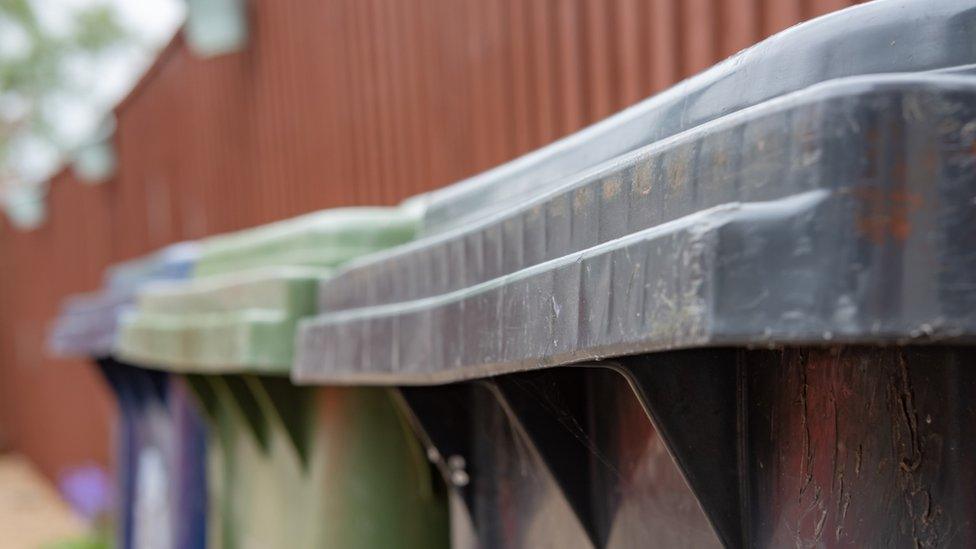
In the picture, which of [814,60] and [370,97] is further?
[370,97]

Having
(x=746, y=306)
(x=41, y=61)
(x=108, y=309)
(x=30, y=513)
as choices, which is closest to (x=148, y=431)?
(x=108, y=309)

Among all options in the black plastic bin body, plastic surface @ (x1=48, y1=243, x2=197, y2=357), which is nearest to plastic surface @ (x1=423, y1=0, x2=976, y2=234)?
the black plastic bin body

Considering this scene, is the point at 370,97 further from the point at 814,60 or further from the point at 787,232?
the point at 787,232

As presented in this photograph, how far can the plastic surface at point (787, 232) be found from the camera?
859 mm

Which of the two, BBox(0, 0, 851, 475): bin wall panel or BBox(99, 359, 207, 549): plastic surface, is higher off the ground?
BBox(0, 0, 851, 475): bin wall panel

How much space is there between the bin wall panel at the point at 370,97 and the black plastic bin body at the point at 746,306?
3.68 ft

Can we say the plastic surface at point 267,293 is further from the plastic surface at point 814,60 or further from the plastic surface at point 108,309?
the plastic surface at point 814,60

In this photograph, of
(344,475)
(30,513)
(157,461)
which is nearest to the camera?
(344,475)

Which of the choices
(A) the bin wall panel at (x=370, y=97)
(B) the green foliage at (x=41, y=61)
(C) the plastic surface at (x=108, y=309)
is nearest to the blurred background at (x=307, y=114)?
(A) the bin wall panel at (x=370, y=97)

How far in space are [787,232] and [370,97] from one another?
3996 mm

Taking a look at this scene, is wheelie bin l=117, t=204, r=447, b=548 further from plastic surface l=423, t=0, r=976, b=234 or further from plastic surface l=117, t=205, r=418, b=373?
plastic surface l=423, t=0, r=976, b=234

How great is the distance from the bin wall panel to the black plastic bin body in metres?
1.12

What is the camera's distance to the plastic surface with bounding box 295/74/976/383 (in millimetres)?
859

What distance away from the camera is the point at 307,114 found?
5469mm
